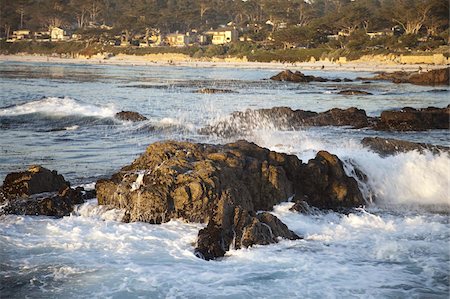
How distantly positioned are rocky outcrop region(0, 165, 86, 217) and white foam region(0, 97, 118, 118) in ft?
40.2

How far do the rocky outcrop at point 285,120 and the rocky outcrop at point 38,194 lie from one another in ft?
28.2

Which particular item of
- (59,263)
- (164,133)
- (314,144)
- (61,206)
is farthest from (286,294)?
(164,133)

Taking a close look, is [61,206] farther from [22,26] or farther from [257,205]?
[22,26]

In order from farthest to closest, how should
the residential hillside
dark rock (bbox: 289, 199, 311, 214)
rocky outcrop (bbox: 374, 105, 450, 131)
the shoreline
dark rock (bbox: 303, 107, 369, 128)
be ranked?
the residential hillside < the shoreline < dark rock (bbox: 303, 107, 369, 128) < rocky outcrop (bbox: 374, 105, 450, 131) < dark rock (bbox: 289, 199, 311, 214)

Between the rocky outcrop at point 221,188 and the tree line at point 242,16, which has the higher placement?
the tree line at point 242,16

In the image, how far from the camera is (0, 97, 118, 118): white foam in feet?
75.8

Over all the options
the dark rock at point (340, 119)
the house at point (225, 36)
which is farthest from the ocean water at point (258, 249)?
the house at point (225, 36)

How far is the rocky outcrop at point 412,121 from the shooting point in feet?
66.0

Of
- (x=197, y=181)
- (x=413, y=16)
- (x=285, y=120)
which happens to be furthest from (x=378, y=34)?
(x=197, y=181)

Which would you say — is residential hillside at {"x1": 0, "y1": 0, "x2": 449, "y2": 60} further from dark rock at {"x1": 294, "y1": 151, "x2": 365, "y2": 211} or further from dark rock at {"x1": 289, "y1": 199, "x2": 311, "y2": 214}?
dark rock at {"x1": 289, "y1": 199, "x2": 311, "y2": 214}

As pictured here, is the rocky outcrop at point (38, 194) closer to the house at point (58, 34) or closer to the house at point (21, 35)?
the house at point (58, 34)

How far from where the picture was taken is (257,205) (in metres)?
9.80

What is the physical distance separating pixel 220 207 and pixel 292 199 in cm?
198

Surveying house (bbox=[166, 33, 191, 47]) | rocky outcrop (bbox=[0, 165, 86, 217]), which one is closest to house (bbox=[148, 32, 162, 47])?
house (bbox=[166, 33, 191, 47])
